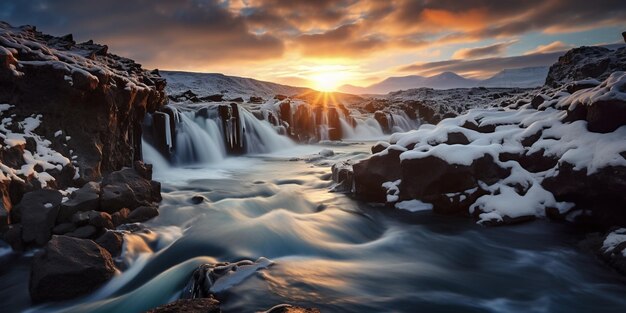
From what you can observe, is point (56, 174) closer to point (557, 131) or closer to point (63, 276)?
point (63, 276)

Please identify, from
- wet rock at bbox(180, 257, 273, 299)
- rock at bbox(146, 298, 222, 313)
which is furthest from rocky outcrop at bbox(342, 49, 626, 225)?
rock at bbox(146, 298, 222, 313)

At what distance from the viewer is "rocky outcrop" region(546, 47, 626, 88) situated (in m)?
22.0

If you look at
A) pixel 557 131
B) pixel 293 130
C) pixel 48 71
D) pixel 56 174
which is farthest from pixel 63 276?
pixel 293 130

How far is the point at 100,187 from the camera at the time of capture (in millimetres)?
7844

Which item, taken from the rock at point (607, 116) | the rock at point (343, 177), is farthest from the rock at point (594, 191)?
the rock at point (343, 177)

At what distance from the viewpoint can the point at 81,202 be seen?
23.2ft

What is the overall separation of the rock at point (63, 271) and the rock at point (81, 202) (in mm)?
1873

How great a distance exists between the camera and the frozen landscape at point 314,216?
16.7 ft

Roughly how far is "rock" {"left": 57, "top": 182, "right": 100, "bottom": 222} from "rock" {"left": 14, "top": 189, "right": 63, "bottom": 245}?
120mm

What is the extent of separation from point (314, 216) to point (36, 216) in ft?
19.0

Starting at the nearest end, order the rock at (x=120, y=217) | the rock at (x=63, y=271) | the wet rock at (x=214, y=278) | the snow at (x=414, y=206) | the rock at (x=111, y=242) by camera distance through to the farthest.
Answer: the wet rock at (x=214, y=278) → the rock at (x=63, y=271) → the rock at (x=111, y=242) → the rock at (x=120, y=217) → the snow at (x=414, y=206)

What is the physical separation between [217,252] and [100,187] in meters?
3.21

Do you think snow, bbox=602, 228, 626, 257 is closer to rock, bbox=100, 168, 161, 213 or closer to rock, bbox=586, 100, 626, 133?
rock, bbox=586, 100, 626, 133

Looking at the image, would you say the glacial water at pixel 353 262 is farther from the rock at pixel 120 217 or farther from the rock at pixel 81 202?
the rock at pixel 81 202
